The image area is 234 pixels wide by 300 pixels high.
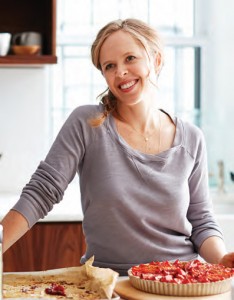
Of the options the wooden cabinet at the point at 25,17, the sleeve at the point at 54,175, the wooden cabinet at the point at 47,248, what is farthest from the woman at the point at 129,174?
the wooden cabinet at the point at 25,17

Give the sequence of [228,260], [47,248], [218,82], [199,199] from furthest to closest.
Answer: [218,82], [47,248], [199,199], [228,260]

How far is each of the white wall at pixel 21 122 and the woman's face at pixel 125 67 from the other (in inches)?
67.6

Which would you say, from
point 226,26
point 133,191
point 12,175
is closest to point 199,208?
point 133,191

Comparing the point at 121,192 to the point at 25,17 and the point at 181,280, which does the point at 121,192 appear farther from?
the point at 25,17

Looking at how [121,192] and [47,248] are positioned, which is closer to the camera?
[121,192]

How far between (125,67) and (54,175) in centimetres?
38

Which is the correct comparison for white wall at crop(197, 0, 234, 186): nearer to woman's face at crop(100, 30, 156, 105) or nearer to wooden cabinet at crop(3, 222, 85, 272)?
wooden cabinet at crop(3, 222, 85, 272)

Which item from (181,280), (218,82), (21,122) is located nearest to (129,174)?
(181,280)

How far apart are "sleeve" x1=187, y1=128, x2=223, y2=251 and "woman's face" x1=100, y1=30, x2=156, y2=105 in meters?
0.25

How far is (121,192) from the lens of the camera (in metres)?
2.19

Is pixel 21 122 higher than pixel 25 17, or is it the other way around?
pixel 25 17

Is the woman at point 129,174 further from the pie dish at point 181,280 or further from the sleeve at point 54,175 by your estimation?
the pie dish at point 181,280

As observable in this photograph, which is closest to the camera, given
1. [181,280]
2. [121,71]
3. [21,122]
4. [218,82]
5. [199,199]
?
[181,280]

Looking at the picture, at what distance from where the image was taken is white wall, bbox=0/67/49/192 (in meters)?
3.93
